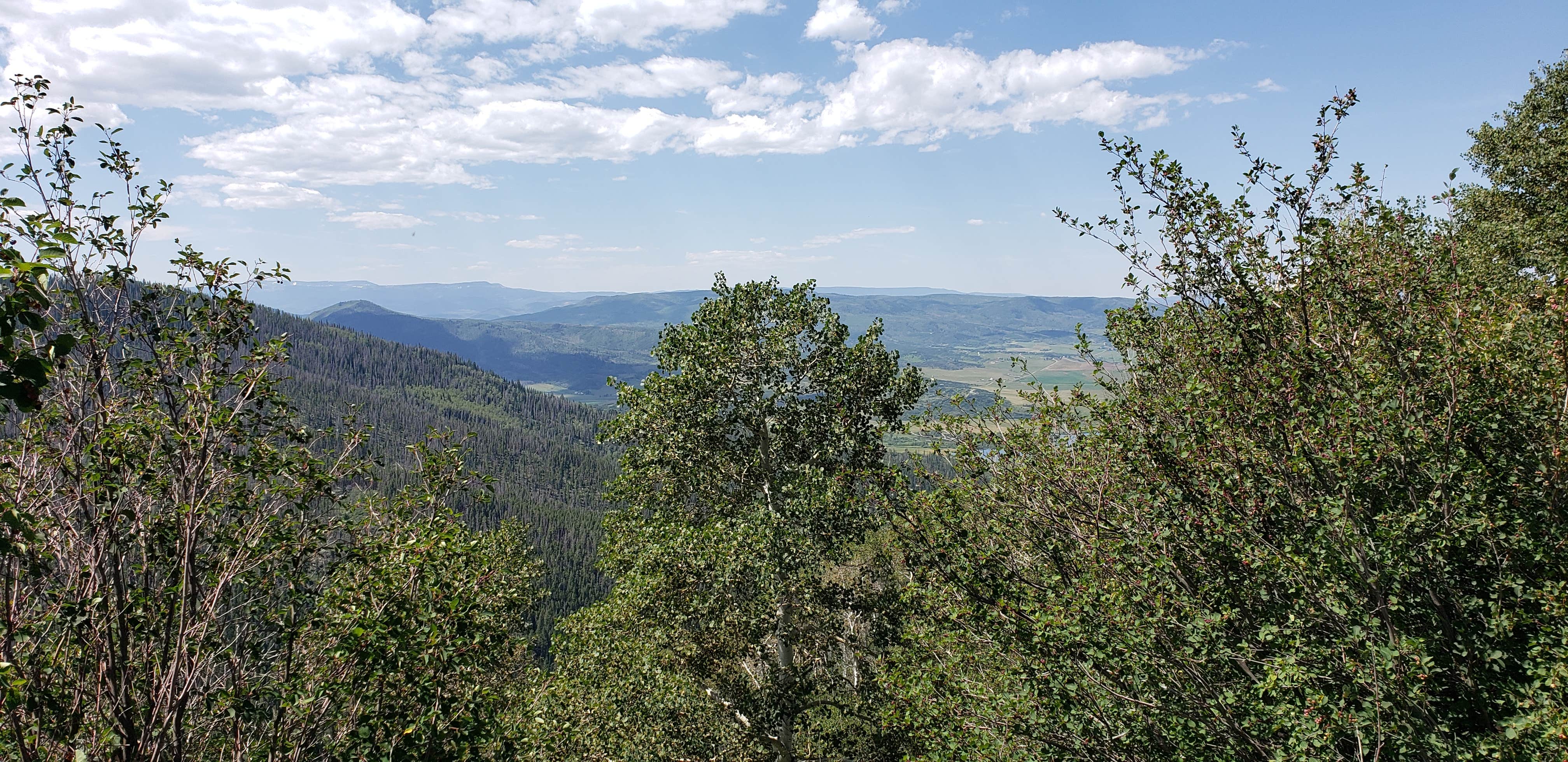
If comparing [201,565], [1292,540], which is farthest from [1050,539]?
[201,565]

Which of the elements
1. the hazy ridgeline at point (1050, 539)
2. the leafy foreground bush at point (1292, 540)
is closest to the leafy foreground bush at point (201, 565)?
the hazy ridgeline at point (1050, 539)

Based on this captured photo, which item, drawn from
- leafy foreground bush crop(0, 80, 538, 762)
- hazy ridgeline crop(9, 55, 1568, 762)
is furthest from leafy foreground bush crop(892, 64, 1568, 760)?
leafy foreground bush crop(0, 80, 538, 762)

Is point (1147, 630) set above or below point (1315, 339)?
below

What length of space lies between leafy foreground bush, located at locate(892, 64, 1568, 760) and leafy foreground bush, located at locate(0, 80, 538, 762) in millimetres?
6029

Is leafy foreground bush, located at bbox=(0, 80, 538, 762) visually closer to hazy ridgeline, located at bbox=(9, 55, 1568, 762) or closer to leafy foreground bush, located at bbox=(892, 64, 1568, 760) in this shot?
hazy ridgeline, located at bbox=(9, 55, 1568, 762)

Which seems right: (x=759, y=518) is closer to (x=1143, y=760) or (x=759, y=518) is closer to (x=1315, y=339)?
(x=1143, y=760)

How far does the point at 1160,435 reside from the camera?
989 cm

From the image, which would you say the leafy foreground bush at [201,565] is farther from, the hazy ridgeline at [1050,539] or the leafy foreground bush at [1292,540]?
the leafy foreground bush at [1292,540]

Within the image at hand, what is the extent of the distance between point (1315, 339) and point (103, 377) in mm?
12854

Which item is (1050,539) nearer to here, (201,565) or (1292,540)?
(1292,540)

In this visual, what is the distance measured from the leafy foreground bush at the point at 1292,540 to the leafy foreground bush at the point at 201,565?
603cm

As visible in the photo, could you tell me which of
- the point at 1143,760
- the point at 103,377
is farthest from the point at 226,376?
the point at 1143,760

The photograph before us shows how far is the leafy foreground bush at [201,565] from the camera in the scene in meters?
5.90

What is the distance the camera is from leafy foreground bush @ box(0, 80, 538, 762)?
Answer: 5.90 metres
